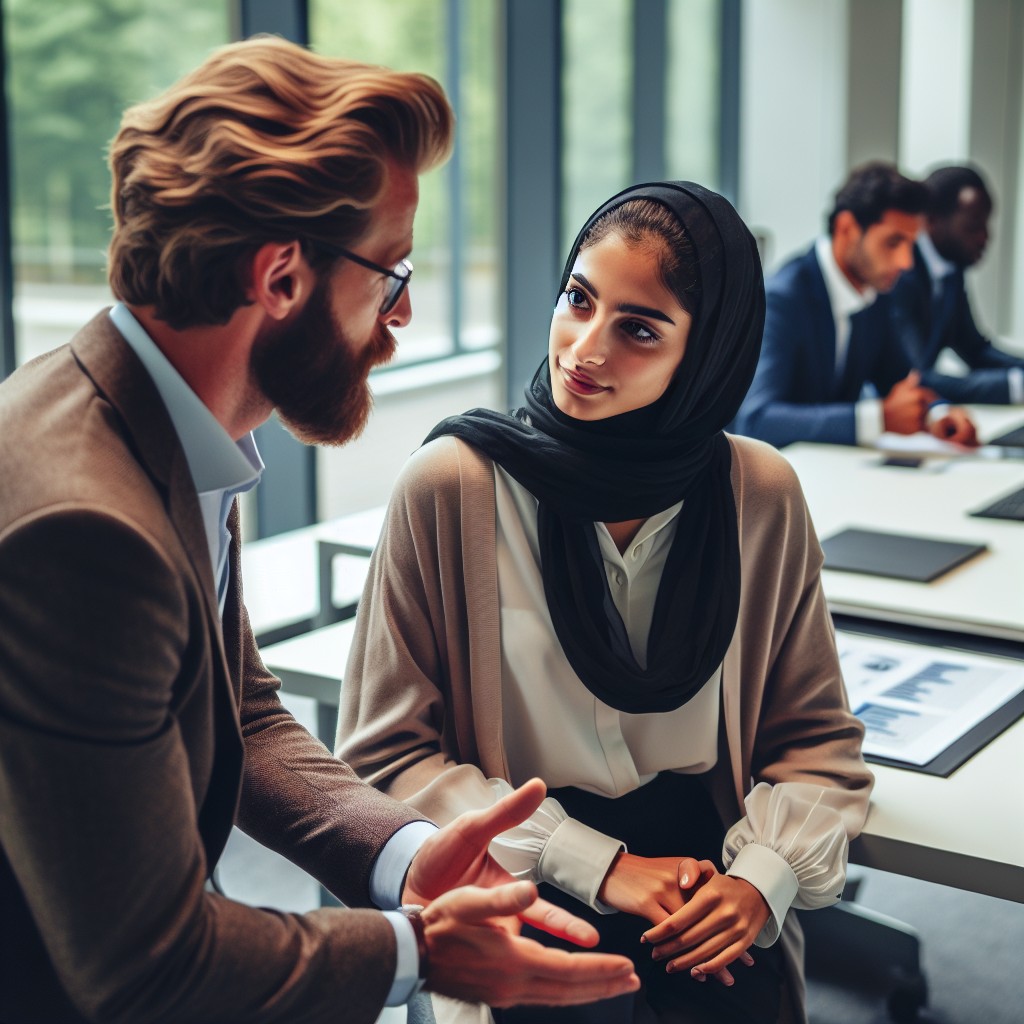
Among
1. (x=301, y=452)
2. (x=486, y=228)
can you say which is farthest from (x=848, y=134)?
(x=301, y=452)

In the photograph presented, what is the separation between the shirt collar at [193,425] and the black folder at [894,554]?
1483 millimetres

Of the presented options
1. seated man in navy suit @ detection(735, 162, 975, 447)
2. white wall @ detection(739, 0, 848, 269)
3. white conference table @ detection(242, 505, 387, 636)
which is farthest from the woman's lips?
white wall @ detection(739, 0, 848, 269)

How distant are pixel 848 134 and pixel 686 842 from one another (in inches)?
191

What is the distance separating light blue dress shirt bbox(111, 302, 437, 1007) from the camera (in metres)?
1.01

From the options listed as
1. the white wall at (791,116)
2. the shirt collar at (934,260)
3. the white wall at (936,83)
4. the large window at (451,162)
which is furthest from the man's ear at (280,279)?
the white wall at (936,83)

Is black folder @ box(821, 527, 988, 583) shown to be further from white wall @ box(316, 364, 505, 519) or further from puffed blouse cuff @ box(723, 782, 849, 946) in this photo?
white wall @ box(316, 364, 505, 519)

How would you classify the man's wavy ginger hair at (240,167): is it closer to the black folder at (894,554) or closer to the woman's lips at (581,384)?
the woman's lips at (581,384)

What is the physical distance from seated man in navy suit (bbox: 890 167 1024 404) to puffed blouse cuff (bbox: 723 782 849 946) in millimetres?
3078

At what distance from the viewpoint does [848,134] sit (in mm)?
5762

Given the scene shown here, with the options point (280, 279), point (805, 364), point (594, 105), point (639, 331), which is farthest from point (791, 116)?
point (280, 279)

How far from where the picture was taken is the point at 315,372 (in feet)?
3.56

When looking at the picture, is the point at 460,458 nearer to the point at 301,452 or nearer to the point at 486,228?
the point at 301,452

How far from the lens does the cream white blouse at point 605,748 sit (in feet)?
4.65

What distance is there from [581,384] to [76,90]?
2.37 m
